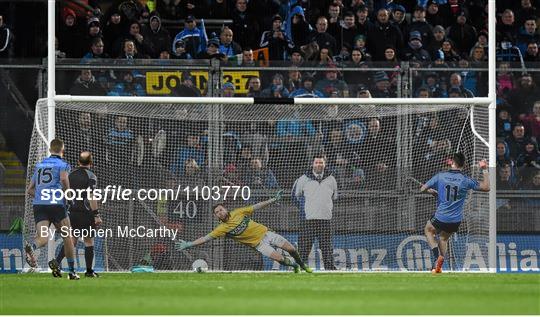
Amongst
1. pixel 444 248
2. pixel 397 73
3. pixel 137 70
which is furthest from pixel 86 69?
pixel 444 248

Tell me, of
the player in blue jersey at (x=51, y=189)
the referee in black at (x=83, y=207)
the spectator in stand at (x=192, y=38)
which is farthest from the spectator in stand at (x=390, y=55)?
the player in blue jersey at (x=51, y=189)

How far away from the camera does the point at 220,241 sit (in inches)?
771

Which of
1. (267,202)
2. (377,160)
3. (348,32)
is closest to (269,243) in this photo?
(267,202)

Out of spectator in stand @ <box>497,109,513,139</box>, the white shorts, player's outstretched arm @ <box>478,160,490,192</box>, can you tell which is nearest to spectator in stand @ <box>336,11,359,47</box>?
spectator in stand @ <box>497,109,513,139</box>

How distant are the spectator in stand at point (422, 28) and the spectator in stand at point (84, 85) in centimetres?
594

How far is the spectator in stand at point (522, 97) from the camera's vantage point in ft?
66.2

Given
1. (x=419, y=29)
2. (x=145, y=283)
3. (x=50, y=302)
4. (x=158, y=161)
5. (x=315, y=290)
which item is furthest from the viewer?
(x=419, y=29)

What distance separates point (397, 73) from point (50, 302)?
28.8 feet

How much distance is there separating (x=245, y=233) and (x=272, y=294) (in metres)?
5.45

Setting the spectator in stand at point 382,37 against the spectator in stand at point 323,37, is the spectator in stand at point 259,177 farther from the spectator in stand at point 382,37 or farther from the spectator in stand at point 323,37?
the spectator in stand at point 382,37

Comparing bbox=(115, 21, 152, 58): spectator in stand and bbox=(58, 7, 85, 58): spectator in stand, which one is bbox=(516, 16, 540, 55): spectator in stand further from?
bbox=(58, 7, 85, 58): spectator in stand

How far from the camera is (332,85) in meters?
20.1

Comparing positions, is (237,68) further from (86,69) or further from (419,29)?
(419,29)

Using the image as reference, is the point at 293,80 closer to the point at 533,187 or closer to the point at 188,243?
the point at 188,243
